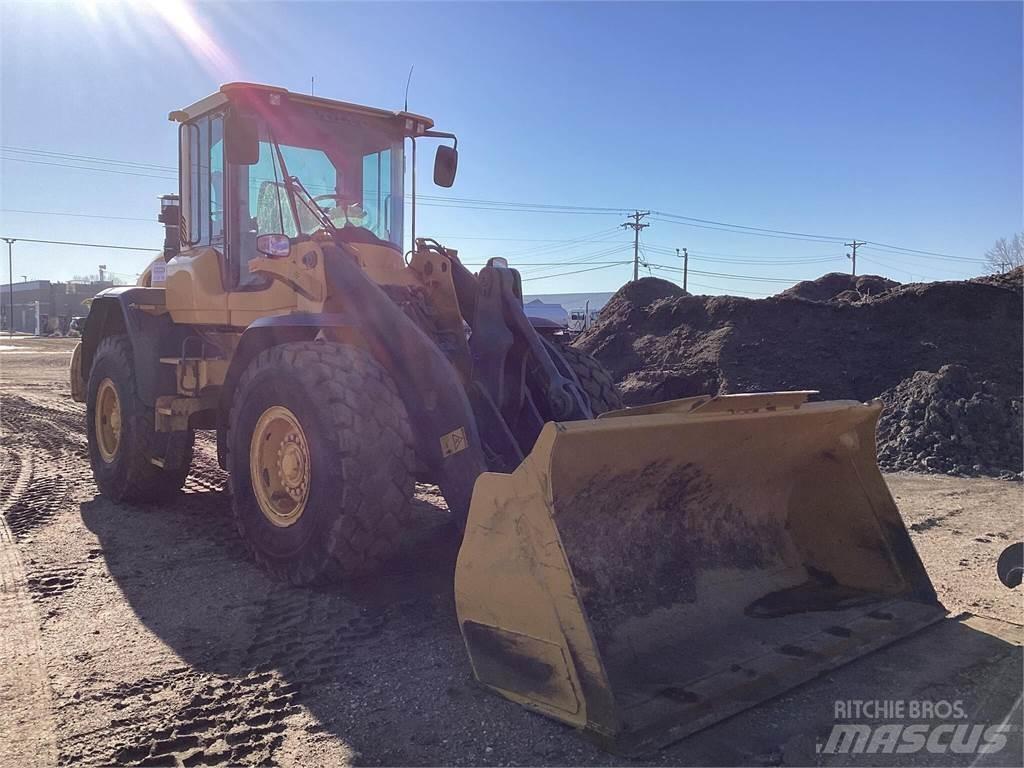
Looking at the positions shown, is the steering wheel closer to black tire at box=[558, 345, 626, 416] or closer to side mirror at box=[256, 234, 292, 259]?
side mirror at box=[256, 234, 292, 259]

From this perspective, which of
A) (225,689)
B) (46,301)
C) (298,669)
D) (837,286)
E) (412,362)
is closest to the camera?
(225,689)

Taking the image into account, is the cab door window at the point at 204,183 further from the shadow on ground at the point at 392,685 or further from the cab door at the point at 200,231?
the shadow on ground at the point at 392,685

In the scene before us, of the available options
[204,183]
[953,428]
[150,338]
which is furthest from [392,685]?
[953,428]

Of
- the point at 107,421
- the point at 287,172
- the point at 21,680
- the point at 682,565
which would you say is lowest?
the point at 21,680

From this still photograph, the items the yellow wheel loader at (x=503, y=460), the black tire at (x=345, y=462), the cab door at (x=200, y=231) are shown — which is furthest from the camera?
the cab door at (x=200, y=231)

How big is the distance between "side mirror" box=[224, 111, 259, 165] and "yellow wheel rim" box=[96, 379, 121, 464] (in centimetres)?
280

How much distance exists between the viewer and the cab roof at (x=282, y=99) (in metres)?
5.24

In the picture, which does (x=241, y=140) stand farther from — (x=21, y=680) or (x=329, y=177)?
(x=21, y=680)

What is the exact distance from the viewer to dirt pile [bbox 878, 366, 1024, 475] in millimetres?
8102

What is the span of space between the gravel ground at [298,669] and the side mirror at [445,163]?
246 cm

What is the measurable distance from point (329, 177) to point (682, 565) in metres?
3.49

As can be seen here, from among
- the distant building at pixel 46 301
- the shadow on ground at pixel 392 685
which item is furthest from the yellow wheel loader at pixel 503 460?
the distant building at pixel 46 301

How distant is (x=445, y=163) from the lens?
229 inches

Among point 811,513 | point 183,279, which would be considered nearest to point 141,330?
point 183,279
